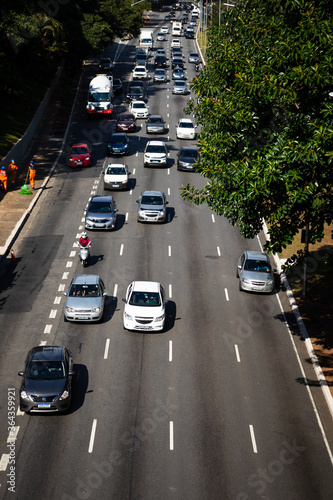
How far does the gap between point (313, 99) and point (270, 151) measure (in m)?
2.96

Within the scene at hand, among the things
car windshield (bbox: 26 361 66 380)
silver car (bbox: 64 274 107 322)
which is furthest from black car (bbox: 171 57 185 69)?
car windshield (bbox: 26 361 66 380)

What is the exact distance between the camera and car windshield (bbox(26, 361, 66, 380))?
23984 millimetres

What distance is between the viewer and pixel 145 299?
30453 mm

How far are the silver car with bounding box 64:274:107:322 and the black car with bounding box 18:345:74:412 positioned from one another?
5008 millimetres

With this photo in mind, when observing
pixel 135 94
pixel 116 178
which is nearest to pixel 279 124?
pixel 116 178

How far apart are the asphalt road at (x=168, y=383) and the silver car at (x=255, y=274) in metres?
0.53

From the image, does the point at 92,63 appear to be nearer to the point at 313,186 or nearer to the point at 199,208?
the point at 199,208

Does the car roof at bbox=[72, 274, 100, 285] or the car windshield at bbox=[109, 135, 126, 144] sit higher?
the car roof at bbox=[72, 274, 100, 285]

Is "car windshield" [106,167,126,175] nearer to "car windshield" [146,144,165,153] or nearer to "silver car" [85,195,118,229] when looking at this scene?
"car windshield" [146,144,165,153]

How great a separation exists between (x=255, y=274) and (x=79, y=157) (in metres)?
23.3

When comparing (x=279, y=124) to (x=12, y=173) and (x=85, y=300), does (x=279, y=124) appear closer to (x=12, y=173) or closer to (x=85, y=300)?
(x=85, y=300)

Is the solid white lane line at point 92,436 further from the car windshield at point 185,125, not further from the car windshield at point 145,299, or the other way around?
the car windshield at point 185,125

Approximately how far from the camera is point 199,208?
46.9 meters

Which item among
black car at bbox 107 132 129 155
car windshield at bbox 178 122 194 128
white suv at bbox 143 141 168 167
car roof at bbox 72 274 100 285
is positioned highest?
car roof at bbox 72 274 100 285
